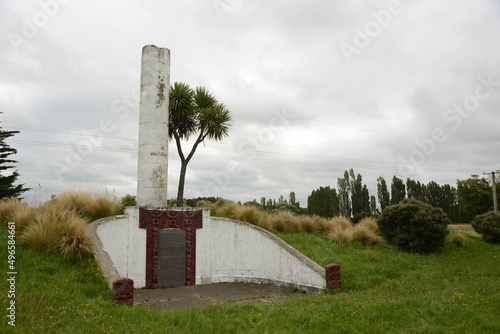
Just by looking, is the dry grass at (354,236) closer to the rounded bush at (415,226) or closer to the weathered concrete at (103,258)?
the rounded bush at (415,226)

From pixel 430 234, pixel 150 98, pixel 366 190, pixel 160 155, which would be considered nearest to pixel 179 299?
pixel 160 155

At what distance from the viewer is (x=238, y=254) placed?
51.3 feet

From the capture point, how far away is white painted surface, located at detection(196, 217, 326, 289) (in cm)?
1436

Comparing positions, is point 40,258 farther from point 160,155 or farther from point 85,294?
point 160,155

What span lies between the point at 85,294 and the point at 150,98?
943 centimetres

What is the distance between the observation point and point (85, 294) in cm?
829

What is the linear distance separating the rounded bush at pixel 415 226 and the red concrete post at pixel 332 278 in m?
8.39

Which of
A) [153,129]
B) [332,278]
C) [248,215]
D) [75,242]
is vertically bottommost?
[332,278]

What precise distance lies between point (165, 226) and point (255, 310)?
6.69 metres

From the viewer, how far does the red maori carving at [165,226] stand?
45.6 feet

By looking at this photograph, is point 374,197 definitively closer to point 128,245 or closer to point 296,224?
point 296,224

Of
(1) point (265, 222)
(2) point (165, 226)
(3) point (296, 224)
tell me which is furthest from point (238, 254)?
(3) point (296, 224)

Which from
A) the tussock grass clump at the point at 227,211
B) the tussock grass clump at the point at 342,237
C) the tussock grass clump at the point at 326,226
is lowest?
the tussock grass clump at the point at 342,237

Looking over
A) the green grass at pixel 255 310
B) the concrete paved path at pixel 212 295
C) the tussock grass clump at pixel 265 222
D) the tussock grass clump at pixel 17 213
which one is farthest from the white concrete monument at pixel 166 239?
the green grass at pixel 255 310
